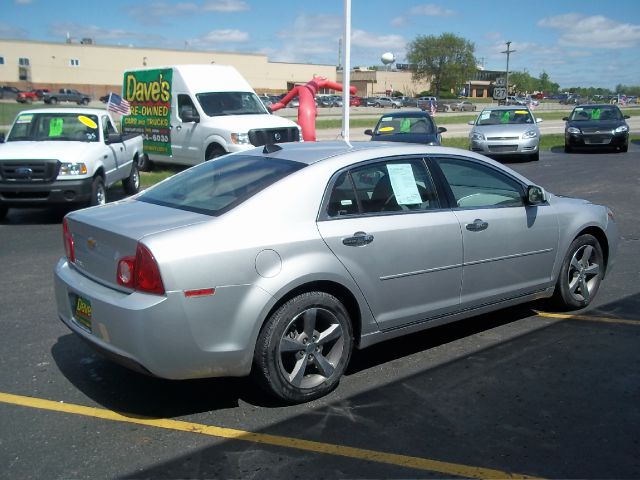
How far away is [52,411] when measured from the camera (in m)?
4.00

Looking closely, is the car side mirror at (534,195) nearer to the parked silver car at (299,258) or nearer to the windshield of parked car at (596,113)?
the parked silver car at (299,258)

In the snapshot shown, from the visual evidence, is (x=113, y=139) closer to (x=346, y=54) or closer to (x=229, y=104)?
(x=229, y=104)

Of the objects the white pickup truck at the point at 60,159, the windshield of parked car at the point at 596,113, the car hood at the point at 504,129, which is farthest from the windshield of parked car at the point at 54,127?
the windshield of parked car at the point at 596,113

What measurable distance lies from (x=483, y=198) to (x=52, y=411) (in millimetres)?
3403

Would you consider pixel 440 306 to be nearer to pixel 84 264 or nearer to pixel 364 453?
pixel 364 453

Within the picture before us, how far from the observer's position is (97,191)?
35.1 ft

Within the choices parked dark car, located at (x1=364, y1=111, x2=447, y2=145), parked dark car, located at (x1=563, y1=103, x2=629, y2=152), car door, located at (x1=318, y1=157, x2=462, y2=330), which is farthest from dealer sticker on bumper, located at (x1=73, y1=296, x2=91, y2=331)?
parked dark car, located at (x1=563, y1=103, x2=629, y2=152)

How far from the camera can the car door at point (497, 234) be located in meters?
4.88

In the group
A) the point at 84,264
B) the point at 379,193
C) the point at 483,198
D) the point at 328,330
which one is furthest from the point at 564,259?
the point at 84,264

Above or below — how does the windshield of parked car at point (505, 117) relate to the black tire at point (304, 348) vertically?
above

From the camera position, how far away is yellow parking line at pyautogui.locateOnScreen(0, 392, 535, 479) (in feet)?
10.9

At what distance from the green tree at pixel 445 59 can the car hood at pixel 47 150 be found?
102399 millimetres

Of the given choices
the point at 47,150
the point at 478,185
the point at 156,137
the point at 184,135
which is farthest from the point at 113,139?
the point at 478,185

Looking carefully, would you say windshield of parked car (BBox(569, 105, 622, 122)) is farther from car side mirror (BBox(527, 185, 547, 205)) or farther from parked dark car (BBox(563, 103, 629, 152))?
car side mirror (BBox(527, 185, 547, 205))
